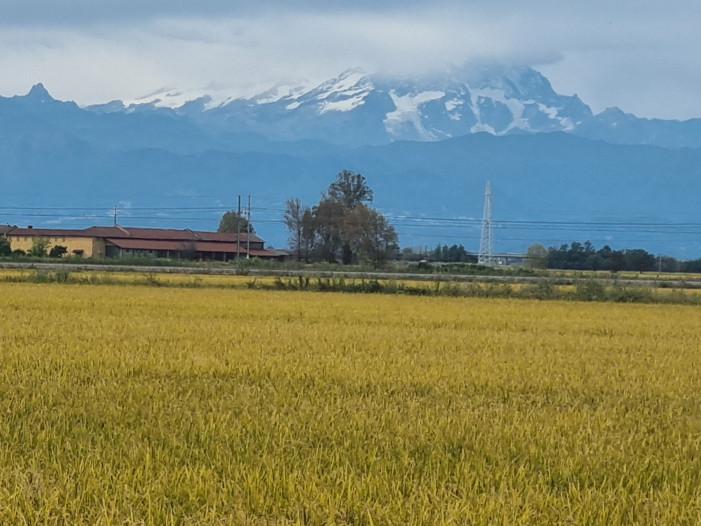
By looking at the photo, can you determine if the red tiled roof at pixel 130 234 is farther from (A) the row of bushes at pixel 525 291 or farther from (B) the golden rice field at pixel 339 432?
(B) the golden rice field at pixel 339 432

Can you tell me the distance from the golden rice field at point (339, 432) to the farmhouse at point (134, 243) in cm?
8086

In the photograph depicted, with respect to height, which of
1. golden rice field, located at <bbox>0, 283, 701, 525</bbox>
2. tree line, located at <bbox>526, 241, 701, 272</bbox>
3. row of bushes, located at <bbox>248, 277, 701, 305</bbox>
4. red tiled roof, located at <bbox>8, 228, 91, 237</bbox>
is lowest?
golden rice field, located at <bbox>0, 283, 701, 525</bbox>

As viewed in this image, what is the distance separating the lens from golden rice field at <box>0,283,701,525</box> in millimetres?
4223

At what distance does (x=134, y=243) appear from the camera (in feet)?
320

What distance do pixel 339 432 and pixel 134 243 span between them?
95918 mm

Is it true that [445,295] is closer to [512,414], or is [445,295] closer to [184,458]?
[512,414]

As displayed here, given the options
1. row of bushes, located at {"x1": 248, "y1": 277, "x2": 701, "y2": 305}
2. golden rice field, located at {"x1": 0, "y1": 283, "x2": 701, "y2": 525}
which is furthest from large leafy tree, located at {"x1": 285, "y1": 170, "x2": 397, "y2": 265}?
golden rice field, located at {"x1": 0, "y1": 283, "x2": 701, "y2": 525}

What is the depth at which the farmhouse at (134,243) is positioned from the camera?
306 feet

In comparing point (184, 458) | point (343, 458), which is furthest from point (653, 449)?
point (184, 458)

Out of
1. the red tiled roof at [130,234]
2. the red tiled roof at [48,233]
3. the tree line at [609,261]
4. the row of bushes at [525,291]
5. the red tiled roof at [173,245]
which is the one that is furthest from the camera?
the red tiled roof at [130,234]

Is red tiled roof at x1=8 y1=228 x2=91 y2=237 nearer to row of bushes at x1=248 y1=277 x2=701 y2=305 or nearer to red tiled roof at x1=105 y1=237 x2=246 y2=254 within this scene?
red tiled roof at x1=105 y1=237 x2=246 y2=254

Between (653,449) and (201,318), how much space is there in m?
13.5

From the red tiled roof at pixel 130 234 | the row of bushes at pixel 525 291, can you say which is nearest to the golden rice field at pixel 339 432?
the row of bushes at pixel 525 291

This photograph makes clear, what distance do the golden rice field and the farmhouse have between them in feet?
265
